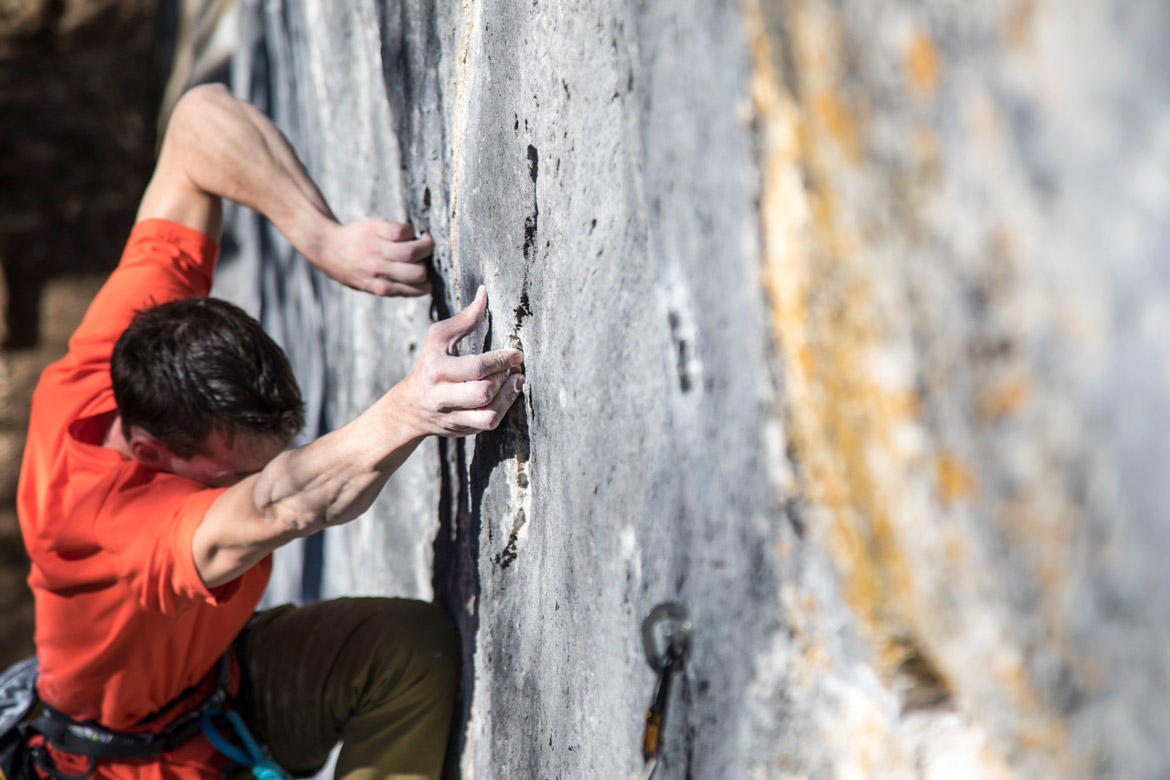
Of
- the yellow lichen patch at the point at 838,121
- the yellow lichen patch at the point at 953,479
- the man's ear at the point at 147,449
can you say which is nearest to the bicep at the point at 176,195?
the man's ear at the point at 147,449

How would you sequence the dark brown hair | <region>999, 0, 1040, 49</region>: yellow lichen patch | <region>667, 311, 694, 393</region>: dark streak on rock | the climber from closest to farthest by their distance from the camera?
<region>999, 0, 1040, 49</region>: yellow lichen patch < <region>667, 311, 694, 393</region>: dark streak on rock < the climber < the dark brown hair

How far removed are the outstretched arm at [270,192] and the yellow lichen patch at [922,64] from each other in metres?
0.91

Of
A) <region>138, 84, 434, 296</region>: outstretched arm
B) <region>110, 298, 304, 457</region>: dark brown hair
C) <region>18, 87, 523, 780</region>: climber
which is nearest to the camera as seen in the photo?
<region>18, 87, 523, 780</region>: climber

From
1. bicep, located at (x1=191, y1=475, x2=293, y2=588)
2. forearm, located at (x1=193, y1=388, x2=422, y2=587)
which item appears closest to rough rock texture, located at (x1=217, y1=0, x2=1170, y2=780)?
forearm, located at (x1=193, y1=388, x2=422, y2=587)

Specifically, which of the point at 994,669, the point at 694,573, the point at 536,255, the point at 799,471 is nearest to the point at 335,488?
the point at 536,255

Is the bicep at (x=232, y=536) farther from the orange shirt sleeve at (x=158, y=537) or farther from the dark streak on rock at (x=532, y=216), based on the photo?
the dark streak on rock at (x=532, y=216)

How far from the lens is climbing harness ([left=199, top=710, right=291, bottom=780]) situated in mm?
1353

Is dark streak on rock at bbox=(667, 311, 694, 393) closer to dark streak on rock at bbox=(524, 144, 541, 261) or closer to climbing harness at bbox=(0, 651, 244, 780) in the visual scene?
dark streak on rock at bbox=(524, 144, 541, 261)

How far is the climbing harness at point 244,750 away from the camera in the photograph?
135 centimetres

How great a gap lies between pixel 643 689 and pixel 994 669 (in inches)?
11.9

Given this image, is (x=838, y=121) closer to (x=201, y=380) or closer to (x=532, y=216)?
(x=532, y=216)

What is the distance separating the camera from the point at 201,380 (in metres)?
1.15

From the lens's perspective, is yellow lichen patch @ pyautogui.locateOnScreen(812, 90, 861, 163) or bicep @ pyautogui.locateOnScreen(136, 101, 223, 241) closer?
yellow lichen patch @ pyautogui.locateOnScreen(812, 90, 861, 163)

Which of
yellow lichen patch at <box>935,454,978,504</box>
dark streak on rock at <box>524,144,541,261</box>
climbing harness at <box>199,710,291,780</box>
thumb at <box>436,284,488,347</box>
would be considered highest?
dark streak on rock at <box>524,144,541,261</box>
